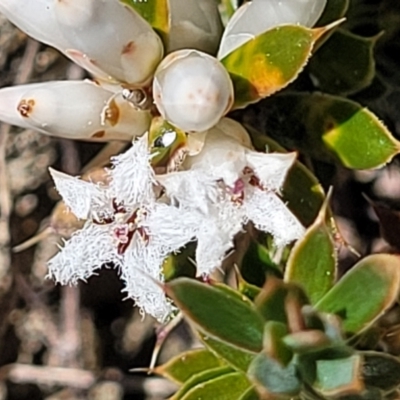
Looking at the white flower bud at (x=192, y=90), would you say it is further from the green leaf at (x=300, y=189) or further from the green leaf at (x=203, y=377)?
the green leaf at (x=203, y=377)

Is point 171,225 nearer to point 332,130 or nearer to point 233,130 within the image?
point 233,130

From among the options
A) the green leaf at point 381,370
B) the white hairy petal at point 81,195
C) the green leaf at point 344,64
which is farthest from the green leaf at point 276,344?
the green leaf at point 344,64

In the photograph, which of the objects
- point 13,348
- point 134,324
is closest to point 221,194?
point 134,324

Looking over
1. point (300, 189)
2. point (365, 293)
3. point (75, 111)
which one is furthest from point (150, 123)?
point (365, 293)

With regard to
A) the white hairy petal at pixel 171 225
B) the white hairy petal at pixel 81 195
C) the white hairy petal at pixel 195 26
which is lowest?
the white hairy petal at pixel 81 195

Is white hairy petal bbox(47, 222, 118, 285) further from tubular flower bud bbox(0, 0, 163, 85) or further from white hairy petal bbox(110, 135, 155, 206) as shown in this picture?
tubular flower bud bbox(0, 0, 163, 85)
